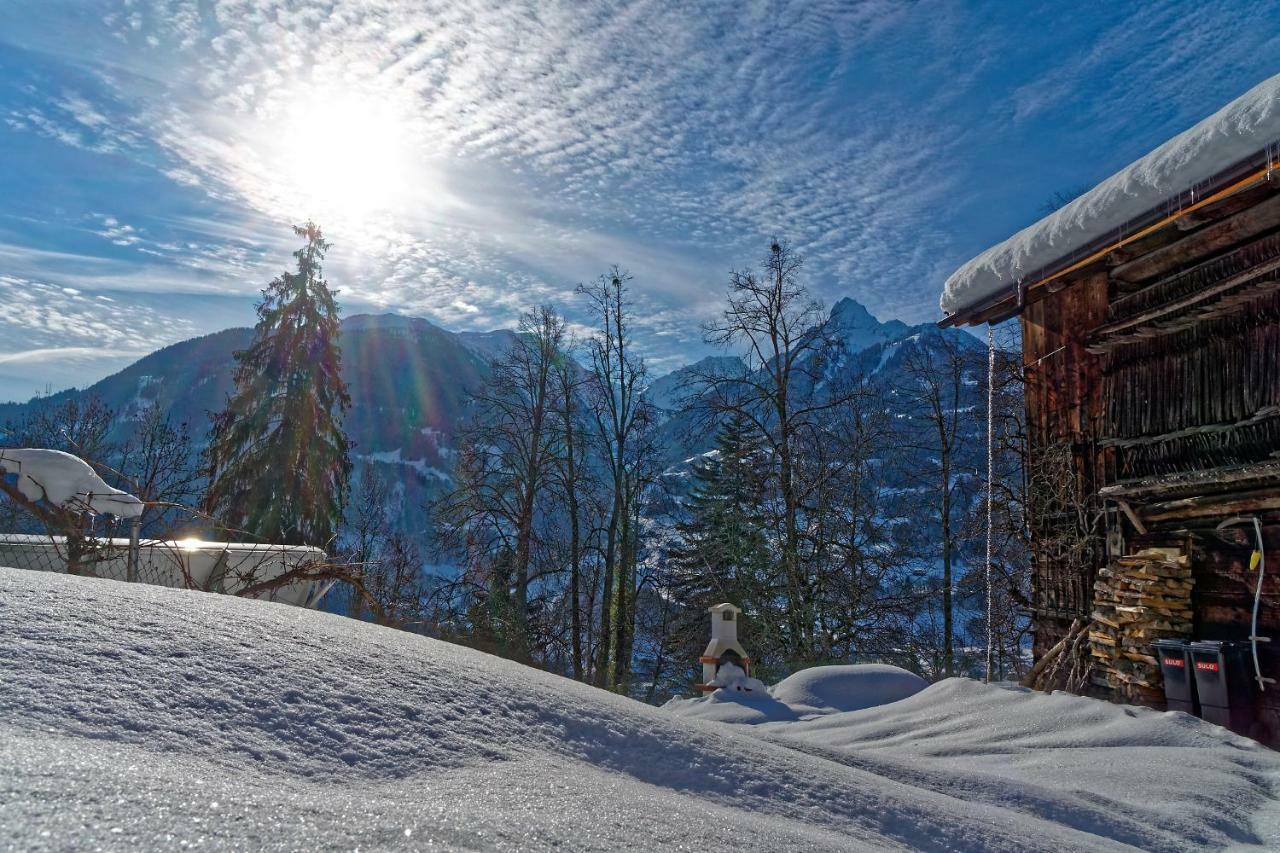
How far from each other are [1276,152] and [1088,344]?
9.66 ft

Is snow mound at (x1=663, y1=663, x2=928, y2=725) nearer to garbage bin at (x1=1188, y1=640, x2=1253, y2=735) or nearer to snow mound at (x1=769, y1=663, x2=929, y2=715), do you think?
snow mound at (x1=769, y1=663, x2=929, y2=715)

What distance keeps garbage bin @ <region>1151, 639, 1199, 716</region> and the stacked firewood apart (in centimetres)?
24

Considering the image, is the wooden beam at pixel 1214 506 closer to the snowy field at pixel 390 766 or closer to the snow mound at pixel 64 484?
the snowy field at pixel 390 766

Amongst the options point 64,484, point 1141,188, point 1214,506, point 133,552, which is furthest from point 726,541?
point 64,484

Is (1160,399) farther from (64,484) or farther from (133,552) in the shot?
(64,484)

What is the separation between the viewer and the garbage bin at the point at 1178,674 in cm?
570

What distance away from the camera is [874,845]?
1.92 meters

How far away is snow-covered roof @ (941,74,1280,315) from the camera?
4.86 meters

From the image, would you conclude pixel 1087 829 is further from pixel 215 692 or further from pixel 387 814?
pixel 215 692

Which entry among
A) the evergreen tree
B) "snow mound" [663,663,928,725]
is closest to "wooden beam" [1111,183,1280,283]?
"snow mound" [663,663,928,725]

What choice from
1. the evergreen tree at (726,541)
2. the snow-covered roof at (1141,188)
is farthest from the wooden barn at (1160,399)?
the evergreen tree at (726,541)

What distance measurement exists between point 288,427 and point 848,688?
17.0 m

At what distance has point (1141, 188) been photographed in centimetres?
574

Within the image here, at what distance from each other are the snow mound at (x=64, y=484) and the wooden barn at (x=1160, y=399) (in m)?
7.31
